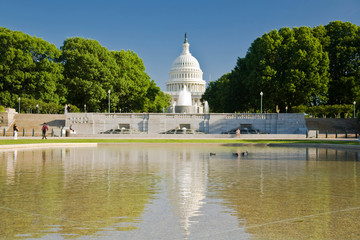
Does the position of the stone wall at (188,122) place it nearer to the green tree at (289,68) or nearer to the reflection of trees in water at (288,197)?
the green tree at (289,68)

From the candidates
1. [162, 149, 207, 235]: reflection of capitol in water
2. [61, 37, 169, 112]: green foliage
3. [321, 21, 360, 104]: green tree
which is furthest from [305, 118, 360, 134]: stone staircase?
[162, 149, 207, 235]: reflection of capitol in water

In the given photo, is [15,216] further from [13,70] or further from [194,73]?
[194,73]

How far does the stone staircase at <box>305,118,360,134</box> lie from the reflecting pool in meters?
42.9

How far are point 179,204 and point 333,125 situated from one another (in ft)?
173

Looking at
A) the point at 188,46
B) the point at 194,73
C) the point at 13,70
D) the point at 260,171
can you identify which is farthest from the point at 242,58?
the point at 188,46

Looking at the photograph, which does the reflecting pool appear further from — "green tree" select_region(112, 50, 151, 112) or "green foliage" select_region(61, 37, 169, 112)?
"green tree" select_region(112, 50, 151, 112)

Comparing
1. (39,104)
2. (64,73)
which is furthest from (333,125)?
(64,73)

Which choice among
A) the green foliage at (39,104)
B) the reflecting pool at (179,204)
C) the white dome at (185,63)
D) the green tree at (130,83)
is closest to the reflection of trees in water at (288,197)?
the reflecting pool at (179,204)

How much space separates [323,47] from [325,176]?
57.3 metres

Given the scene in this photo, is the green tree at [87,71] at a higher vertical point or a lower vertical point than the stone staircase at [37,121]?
higher

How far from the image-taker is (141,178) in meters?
13.6

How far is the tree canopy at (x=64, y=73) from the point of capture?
63906 millimetres

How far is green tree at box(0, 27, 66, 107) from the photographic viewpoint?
6344 cm

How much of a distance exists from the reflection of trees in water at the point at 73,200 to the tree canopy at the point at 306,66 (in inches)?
2008
